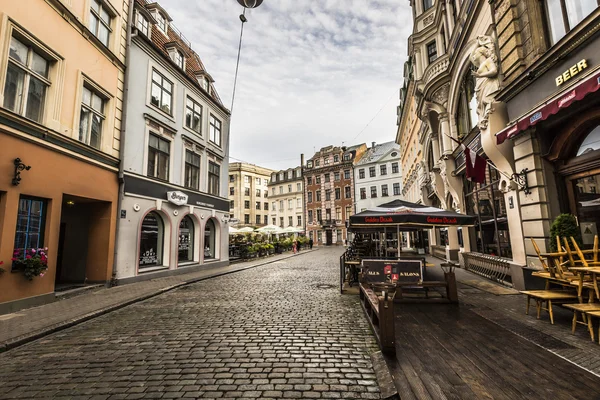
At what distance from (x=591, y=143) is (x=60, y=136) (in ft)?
45.1

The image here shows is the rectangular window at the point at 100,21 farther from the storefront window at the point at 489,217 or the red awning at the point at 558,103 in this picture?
the storefront window at the point at 489,217

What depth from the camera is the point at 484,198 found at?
11531mm

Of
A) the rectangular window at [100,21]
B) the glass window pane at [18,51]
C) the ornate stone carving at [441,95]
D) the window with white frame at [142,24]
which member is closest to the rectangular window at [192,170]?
the window with white frame at [142,24]

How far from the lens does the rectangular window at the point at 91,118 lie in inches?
389

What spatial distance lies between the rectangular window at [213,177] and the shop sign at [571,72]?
15.8 meters

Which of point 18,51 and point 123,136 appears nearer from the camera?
point 18,51

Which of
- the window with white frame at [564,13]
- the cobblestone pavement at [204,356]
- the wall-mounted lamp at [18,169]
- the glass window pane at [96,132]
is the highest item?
the window with white frame at [564,13]

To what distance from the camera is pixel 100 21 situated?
10.7 metres

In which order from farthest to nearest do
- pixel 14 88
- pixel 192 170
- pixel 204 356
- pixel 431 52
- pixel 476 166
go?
1. pixel 431 52
2. pixel 192 170
3. pixel 476 166
4. pixel 14 88
5. pixel 204 356

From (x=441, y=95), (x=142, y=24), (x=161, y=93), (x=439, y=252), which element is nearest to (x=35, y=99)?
(x=161, y=93)

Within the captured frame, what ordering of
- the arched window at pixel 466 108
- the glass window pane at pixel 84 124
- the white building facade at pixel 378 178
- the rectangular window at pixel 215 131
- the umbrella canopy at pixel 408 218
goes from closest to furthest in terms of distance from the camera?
the umbrella canopy at pixel 408 218 → the glass window pane at pixel 84 124 → the arched window at pixel 466 108 → the rectangular window at pixel 215 131 → the white building facade at pixel 378 178

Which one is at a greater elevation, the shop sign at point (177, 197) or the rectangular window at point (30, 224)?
the shop sign at point (177, 197)

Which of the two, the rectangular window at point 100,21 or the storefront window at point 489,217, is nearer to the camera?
the storefront window at point 489,217

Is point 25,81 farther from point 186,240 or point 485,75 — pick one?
point 485,75
